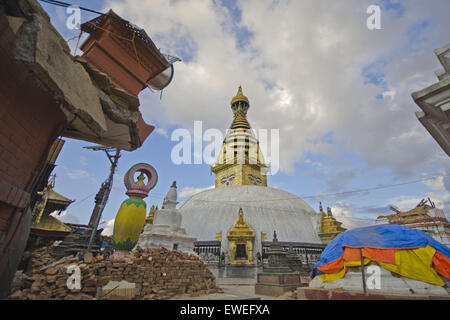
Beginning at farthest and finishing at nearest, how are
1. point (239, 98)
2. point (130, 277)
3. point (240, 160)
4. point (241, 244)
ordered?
1. point (239, 98)
2. point (240, 160)
3. point (241, 244)
4. point (130, 277)

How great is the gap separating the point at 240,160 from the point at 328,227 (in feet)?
56.3

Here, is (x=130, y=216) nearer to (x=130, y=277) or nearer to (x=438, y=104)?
(x=130, y=277)

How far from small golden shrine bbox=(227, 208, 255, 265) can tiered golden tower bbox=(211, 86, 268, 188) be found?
50.7 feet

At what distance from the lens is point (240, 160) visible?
36.3m

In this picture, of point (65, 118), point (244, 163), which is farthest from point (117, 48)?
point (244, 163)

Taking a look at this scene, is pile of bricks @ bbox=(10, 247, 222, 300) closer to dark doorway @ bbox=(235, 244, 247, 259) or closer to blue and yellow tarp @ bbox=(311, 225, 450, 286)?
blue and yellow tarp @ bbox=(311, 225, 450, 286)

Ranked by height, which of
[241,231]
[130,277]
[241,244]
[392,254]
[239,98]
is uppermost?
[239,98]

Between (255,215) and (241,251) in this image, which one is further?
(255,215)

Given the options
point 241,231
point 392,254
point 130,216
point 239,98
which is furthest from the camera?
point 239,98

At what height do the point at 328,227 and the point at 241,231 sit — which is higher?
the point at 328,227

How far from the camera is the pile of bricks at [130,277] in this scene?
16.7 feet

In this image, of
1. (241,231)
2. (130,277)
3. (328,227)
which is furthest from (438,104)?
(328,227)

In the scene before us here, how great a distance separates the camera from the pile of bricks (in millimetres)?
5094
